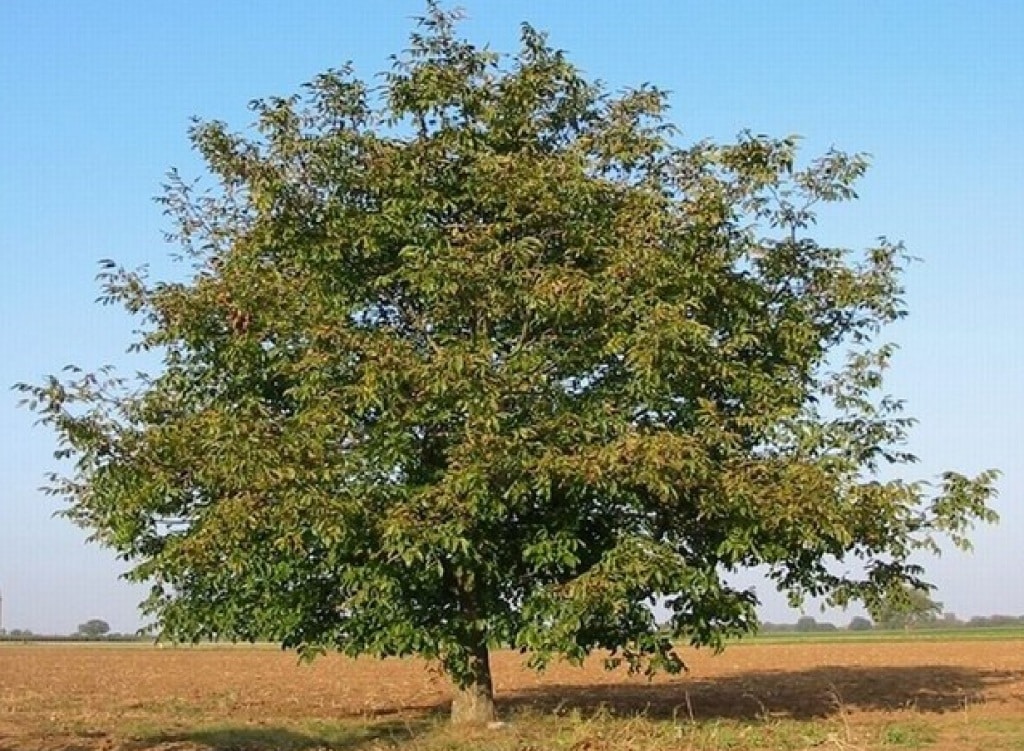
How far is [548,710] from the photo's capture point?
2550 centimetres

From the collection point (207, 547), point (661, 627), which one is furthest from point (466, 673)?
point (207, 547)

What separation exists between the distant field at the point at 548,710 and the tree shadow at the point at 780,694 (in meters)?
0.08

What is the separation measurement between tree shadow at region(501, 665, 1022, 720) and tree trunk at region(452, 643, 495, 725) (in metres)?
1.18

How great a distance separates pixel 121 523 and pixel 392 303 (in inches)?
213

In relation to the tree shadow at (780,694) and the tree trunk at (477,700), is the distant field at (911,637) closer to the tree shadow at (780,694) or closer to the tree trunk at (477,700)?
the tree shadow at (780,694)

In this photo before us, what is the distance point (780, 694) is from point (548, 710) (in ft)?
25.9

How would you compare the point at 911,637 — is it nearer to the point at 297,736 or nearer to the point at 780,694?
the point at 780,694

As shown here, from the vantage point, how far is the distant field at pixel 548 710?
18062 millimetres

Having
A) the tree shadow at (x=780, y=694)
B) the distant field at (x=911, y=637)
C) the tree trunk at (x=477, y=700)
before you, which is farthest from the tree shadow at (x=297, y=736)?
the distant field at (x=911, y=637)

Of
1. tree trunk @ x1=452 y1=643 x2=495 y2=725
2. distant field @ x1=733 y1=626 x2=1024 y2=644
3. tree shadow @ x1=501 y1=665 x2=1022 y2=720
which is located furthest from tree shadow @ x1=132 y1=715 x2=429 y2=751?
distant field @ x1=733 y1=626 x2=1024 y2=644

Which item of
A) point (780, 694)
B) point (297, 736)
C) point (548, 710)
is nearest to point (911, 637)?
point (780, 694)

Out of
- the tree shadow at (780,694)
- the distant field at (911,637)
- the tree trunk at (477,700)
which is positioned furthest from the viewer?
the distant field at (911,637)

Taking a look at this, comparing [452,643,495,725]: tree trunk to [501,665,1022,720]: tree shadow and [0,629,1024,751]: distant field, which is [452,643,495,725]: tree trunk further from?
[501,665,1022,720]: tree shadow

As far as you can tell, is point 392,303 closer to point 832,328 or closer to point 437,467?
Answer: point 437,467
